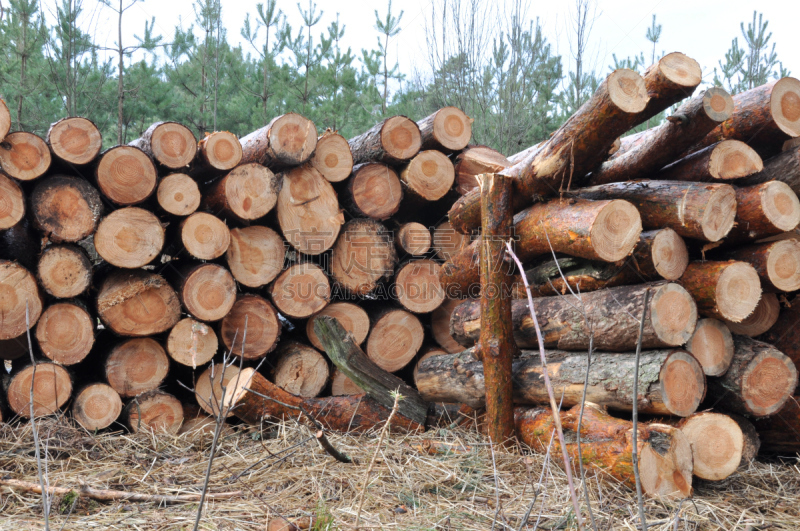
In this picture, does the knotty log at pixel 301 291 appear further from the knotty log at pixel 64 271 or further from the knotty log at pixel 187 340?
the knotty log at pixel 64 271

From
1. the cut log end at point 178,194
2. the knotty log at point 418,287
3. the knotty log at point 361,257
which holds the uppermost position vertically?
the cut log end at point 178,194

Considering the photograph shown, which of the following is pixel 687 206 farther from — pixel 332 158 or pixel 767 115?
pixel 332 158

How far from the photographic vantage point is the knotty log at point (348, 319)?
13.1 ft

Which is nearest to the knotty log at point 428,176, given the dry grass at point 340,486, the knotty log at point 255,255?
the knotty log at point 255,255

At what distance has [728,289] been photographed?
2.51m

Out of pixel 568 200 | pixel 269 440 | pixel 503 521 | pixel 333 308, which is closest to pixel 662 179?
pixel 568 200

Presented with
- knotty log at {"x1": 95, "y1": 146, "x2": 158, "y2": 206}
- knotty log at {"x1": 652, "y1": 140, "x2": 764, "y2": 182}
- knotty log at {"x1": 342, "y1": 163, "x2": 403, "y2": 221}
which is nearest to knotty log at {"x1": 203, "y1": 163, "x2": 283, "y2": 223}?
knotty log at {"x1": 95, "y1": 146, "x2": 158, "y2": 206}

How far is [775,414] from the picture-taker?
2.73 metres

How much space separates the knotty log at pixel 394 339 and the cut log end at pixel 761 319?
2081 mm

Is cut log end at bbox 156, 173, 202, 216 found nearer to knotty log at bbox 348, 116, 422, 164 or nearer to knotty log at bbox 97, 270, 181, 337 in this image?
knotty log at bbox 97, 270, 181, 337

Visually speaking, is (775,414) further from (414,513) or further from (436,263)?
(436,263)

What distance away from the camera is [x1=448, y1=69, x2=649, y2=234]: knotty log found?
2.50m

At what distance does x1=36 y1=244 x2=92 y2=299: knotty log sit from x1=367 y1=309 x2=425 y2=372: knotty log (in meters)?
1.88

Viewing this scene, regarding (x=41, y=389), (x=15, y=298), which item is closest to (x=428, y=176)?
(x=15, y=298)
